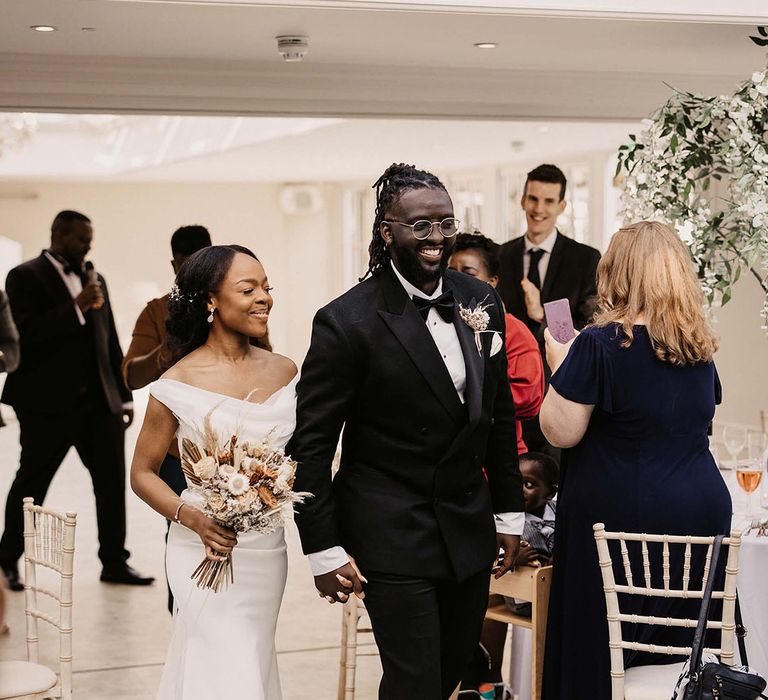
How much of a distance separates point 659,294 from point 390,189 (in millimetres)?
758

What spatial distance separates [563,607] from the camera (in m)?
3.30

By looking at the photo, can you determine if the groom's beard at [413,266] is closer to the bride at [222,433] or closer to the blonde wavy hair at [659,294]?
the bride at [222,433]

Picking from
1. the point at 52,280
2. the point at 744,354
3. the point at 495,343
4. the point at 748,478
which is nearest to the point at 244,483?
the point at 495,343

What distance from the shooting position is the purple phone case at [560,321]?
11.6ft

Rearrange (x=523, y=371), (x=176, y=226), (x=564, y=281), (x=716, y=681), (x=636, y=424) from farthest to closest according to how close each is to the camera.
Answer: (x=176, y=226), (x=564, y=281), (x=523, y=371), (x=636, y=424), (x=716, y=681)

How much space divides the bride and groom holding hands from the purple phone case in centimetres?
54

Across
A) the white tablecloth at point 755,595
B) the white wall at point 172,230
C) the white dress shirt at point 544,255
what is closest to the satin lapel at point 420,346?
the white tablecloth at point 755,595

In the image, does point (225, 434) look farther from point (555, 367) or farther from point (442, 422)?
point (555, 367)

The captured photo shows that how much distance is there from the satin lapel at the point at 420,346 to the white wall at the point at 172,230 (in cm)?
1402

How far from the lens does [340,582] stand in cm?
276

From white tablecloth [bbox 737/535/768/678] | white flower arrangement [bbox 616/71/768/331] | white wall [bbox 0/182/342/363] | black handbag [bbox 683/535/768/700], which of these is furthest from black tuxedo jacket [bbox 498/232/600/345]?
white wall [bbox 0/182/342/363]

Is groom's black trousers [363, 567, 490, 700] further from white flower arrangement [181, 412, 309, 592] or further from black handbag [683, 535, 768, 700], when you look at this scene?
black handbag [683, 535, 768, 700]

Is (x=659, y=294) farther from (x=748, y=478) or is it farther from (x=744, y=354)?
(x=744, y=354)

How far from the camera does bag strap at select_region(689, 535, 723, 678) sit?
268 centimetres
